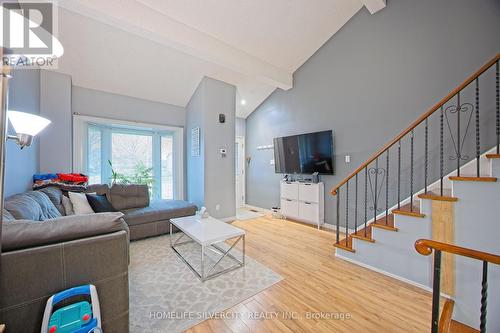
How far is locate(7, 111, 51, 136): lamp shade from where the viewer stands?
1.17 metres

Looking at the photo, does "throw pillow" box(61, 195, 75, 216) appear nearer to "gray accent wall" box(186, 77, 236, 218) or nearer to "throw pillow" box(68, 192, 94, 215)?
"throw pillow" box(68, 192, 94, 215)

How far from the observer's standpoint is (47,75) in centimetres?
321

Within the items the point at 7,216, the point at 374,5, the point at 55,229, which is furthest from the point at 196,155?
the point at 374,5

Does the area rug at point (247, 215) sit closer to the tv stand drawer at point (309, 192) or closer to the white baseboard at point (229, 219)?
the white baseboard at point (229, 219)

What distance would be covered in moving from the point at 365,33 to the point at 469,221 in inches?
129

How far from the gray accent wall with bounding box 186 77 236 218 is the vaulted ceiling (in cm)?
29

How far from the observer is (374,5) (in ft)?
10.4

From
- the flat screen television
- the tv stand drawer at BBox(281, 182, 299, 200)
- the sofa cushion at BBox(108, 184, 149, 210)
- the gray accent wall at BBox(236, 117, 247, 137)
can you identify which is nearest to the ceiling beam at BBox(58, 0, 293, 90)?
the flat screen television

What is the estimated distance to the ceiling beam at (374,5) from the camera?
10.2ft

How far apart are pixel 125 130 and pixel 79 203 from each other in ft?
8.01

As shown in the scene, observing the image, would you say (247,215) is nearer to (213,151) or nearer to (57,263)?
(213,151)

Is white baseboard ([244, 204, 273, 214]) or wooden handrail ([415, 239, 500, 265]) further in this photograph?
white baseboard ([244, 204, 273, 214])

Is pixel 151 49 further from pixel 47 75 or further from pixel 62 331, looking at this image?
pixel 62 331

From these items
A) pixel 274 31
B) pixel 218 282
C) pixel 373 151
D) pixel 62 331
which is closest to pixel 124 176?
pixel 218 282
